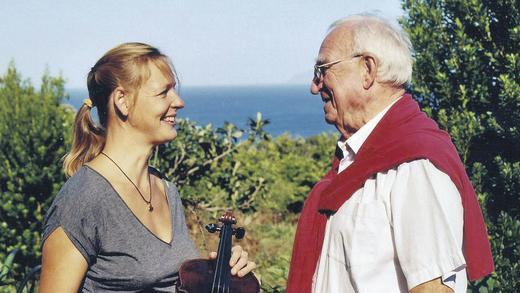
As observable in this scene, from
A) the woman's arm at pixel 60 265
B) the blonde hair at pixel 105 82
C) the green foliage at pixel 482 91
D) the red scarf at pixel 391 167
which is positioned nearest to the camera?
the red scarf at pixel 391 167

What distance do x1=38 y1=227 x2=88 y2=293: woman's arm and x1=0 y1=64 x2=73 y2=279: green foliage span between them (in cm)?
449

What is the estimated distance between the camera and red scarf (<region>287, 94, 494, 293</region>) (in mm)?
2328

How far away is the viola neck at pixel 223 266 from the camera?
3000mm

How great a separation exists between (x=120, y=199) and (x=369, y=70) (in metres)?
1.14

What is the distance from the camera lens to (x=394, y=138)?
2.44 meters

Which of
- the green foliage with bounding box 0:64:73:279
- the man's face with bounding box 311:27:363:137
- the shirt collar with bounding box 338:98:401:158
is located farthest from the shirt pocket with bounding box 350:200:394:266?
the green foliage with bounding box 0:64:73:279

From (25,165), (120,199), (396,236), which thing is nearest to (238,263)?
(120,199)

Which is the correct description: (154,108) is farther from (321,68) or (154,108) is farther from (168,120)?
(321,68)

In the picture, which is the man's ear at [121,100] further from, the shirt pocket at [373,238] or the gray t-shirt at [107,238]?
the shirt pocket at [373,238]

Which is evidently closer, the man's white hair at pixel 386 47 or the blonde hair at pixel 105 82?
the man's white hair at pixel 386 47

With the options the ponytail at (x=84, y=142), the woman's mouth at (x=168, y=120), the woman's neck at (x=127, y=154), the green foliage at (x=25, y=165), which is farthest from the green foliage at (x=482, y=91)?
the green foliage at (x=25, y=165)

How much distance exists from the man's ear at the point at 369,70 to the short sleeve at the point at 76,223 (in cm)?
119

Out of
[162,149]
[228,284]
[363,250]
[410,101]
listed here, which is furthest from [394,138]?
[162,149]

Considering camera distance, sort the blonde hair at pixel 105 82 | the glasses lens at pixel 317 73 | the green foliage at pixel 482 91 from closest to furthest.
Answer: the glasses lens at pixel 317 73
the blonde hair at pixel 105 82
the green foliage at pixel 482 91
